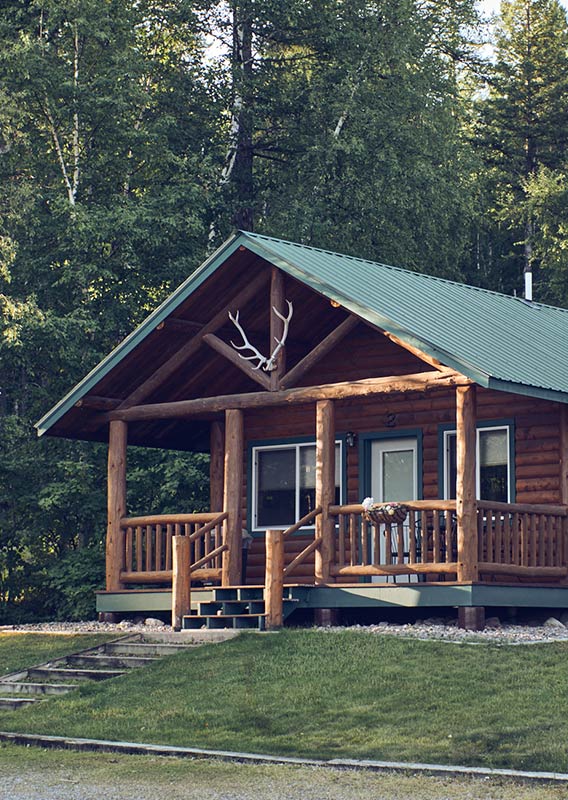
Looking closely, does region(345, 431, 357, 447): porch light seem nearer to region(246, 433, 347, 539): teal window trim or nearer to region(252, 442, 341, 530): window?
region(246, 433, 347, 539): teal window trim

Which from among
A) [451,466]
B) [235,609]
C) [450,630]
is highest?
[451,466]

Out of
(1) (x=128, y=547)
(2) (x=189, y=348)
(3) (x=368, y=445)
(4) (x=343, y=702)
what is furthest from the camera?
(3) (x=368, y=445)

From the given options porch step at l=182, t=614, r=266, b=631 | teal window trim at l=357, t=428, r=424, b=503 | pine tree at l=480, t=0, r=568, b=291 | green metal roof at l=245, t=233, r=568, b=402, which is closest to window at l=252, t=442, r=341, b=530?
teal window trim at l=357, t=428, r=424, b=503

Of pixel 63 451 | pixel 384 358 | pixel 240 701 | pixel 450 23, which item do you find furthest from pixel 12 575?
pixel 450 23

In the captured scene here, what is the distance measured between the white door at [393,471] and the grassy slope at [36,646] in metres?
4.78

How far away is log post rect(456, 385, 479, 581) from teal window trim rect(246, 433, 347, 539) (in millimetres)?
4238

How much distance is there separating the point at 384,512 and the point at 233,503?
2.75m

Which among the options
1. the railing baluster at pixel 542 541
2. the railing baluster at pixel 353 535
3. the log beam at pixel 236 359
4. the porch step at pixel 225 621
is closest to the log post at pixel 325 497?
the railing baluster at pixel 353 535

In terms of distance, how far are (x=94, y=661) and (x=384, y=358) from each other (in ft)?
22.4

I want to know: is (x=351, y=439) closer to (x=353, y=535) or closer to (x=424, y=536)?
(x=353, y=535)

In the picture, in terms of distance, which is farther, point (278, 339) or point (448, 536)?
point (278, 339)

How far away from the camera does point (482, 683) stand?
15.1 meters

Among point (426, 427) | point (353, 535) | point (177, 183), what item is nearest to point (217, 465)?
point (426, 427)

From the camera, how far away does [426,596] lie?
1955 centimetres
